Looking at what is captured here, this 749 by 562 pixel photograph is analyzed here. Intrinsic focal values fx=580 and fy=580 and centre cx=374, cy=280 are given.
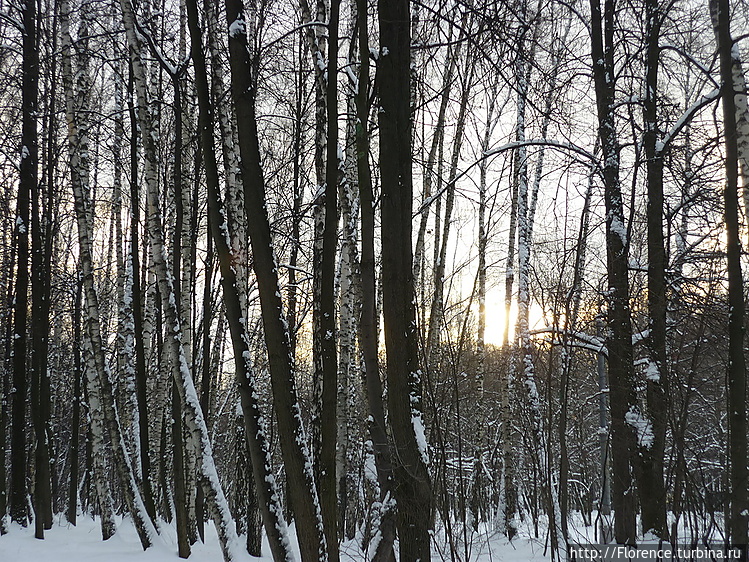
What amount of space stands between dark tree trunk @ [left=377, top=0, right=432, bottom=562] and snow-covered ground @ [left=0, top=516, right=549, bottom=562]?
71.4 inches

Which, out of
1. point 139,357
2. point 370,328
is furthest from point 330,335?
point 139,357

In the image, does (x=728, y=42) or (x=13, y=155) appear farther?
(x=13, y=155)

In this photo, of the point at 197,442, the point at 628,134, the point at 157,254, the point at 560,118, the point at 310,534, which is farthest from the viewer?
the point at 628,134

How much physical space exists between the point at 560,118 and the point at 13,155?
9.08 metres

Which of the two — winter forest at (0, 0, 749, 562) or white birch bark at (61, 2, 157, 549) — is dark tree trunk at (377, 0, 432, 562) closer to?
winter forest at (0, 0, 749, 562)

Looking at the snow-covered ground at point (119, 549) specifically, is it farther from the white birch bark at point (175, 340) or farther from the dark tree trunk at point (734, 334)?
the dark tree trunk at point (734, 334)

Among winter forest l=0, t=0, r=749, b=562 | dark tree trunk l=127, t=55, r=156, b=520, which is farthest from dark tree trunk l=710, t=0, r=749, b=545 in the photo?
dark tree trunk l=127, t=55, r=156, b=520

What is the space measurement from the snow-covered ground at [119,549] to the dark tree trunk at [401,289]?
1.81 m

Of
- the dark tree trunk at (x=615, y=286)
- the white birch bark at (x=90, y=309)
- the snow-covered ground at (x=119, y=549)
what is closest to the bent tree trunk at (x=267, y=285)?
the snow-covered ground at (x=119, y=549)

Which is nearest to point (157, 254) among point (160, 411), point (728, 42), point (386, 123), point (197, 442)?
point (197, 442)

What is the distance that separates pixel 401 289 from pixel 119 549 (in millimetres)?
5620

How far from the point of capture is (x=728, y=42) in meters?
6.46

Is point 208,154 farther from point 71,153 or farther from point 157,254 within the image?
point 71,153

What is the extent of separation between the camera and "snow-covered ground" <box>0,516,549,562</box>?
21.0 ft
